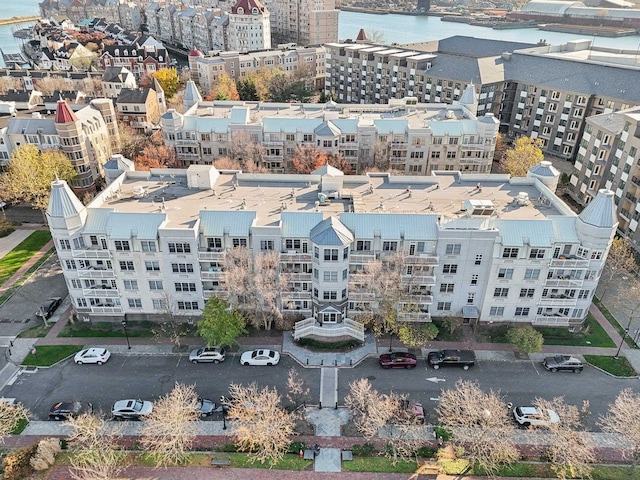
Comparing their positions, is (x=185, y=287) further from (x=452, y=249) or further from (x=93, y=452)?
(x=452, y=249)

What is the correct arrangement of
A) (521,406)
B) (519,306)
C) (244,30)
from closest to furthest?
(521,406) → (519,306) → (244,30)

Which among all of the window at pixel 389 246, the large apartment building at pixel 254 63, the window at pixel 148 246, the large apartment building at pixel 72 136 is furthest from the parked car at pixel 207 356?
the large apartment building at pixel 254 63

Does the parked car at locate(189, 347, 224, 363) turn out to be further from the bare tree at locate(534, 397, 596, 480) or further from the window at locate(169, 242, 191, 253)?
the bare tree at locate(534, 397, 596, 480)

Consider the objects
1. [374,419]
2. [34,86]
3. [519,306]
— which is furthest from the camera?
[34,86]

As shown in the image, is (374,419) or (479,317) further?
(479,317)

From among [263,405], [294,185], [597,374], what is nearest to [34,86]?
[294,185]

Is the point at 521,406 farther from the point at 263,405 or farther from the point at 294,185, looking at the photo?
the point at 294,185
